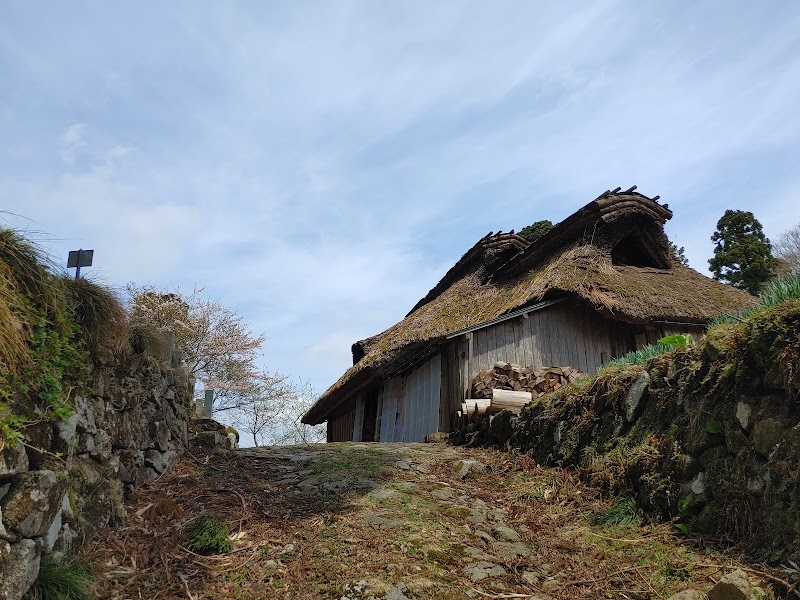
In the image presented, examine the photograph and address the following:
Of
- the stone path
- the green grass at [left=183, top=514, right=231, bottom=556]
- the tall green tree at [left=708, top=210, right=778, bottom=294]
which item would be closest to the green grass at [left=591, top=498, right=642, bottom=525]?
the stone path

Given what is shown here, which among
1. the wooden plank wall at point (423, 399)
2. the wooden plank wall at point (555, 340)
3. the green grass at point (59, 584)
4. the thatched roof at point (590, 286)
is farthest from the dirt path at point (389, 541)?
the thatched roof at point (590, 286)

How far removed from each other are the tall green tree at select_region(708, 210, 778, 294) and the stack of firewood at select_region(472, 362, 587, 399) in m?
12.9

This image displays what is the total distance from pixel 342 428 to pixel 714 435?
1308 centimetres

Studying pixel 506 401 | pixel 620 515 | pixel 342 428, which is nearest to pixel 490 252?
pixel 342 428

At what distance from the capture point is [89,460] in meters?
4.29

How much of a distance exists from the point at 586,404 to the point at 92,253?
5148 mm

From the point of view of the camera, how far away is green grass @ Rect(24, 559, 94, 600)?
10.4ft

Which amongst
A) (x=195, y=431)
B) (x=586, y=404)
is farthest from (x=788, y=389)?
(x=195, y=431)

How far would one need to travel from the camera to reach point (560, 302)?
1152cm

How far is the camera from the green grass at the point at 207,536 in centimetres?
A: 434

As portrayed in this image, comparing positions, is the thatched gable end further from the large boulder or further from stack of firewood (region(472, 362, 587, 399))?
the large boulder

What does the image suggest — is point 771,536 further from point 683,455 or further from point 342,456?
point 342,456

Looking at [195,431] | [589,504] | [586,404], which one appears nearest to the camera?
[589,504]

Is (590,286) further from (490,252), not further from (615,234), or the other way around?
(490,252)
